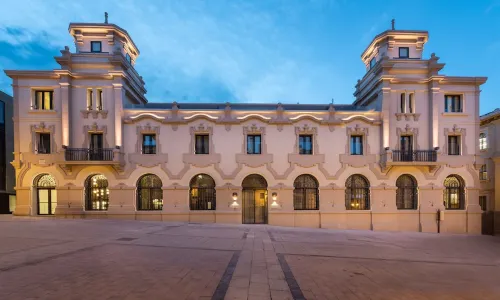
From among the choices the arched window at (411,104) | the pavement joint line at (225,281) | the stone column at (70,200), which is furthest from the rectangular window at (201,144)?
the arched window at (411,104)

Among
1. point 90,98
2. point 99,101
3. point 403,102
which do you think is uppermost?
point 90,98

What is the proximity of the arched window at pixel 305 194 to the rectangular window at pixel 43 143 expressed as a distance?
19.5 m

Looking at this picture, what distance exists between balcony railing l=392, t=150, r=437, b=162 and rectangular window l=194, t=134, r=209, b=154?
14559mm

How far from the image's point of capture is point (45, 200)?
66.5 feet

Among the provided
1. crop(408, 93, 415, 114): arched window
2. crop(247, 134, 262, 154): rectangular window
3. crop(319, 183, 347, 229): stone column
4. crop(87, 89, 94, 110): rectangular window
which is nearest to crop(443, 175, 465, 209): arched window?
crop(408, 93, 415, 114): arched window

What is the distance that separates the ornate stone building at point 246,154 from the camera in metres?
20.0

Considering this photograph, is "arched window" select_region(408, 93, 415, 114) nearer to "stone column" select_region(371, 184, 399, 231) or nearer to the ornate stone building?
the ornate stone building

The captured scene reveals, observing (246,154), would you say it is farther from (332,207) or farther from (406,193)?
(406,193)

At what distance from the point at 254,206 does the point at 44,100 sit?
1846 cm

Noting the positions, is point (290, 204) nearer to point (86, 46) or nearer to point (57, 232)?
point (57, 232)

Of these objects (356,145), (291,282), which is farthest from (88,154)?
(356,145)

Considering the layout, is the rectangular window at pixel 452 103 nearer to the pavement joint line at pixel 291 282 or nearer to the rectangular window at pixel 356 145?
the rectangular window at pixel 356 145

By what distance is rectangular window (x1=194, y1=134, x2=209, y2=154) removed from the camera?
20.9 metres

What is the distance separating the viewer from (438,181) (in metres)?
20.7
